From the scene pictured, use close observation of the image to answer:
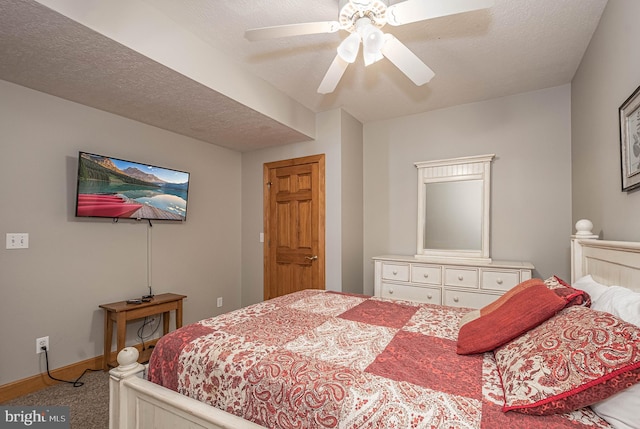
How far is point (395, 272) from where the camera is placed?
3229 mm

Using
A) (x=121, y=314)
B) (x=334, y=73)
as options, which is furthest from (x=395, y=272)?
(x=121, y=314)

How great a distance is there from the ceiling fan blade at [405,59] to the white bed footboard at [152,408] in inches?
75.9

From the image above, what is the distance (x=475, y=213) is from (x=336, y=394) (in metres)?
2.78

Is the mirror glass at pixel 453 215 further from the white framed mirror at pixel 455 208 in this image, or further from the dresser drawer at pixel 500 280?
the dresser drawer at pixel 500 280

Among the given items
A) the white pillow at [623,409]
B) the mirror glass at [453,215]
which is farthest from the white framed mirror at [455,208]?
the white pillow at [623,409]

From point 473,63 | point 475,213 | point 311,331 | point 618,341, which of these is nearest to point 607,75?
point 473,63

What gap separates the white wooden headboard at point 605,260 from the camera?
1284 millimetres

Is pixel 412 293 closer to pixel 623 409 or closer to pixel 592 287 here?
pixel 592 287

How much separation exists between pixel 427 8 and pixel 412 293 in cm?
246

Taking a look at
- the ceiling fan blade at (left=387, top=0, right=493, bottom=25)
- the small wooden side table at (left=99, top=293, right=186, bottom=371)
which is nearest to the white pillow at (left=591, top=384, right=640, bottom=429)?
the ceiling fan blade at (left=387, top=0, right=493, bottom=25)

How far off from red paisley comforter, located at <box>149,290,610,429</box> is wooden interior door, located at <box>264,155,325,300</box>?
1782 mm

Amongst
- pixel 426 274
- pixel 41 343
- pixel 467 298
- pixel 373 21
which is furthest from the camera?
pixel 426 274

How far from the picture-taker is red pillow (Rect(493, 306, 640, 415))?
81 centimetres

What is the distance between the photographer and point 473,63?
8.37ft
